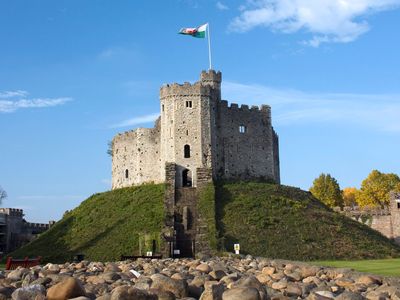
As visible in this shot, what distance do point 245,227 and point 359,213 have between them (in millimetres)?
36593

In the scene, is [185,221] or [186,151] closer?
[185,221]

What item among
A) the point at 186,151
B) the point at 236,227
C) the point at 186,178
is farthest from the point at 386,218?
the point at 236,227

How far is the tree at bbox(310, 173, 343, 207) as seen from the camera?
104m

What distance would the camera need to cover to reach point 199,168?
60938mm

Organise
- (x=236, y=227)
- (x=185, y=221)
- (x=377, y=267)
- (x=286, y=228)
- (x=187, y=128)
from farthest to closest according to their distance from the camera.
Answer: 1. (x=187, y=128)
2. (x=185, y=221)
3. (x=286, y=228)
4. (x=236, y=227)
5. (x=377, y=267)

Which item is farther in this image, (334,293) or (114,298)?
(334,293)

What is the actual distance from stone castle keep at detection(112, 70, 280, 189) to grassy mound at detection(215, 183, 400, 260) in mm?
4641

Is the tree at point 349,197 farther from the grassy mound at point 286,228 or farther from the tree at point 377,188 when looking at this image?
the grassy mound at point 286,228

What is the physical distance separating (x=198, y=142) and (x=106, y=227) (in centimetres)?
1501

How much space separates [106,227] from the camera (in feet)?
176

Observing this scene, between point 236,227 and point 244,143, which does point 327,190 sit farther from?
point 236,227

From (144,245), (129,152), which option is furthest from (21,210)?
(144,245)

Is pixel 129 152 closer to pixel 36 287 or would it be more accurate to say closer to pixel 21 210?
pixel 21 210

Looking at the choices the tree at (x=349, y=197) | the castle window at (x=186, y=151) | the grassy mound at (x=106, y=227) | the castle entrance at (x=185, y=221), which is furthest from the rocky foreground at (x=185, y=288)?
the tree at (x=349, y=197)
